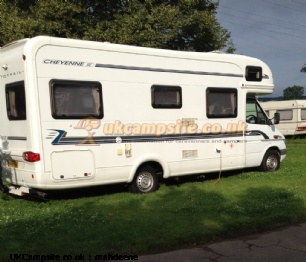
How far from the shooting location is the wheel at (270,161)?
1157cm

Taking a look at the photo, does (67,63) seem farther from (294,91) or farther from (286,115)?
(294,91)

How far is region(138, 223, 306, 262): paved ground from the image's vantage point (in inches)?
205

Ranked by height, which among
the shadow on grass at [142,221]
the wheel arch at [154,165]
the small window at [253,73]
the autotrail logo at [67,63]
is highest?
the autotrail logo at [67,63]

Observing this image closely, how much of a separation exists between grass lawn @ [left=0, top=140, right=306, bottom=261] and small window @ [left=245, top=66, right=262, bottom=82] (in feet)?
9.21

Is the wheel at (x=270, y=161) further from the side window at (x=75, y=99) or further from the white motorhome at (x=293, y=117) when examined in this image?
the white motorhome at (x=293, y=117)

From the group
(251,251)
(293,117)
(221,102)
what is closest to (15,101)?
(221,102)

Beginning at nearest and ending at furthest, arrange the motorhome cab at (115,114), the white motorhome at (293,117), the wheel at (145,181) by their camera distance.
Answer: the motorhome cab at (115,114), the wheel at (145,181), the white motorhome at (293,117)

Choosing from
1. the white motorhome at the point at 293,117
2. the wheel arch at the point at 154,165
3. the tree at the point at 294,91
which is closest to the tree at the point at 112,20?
the wheel arch at the point at 154,165

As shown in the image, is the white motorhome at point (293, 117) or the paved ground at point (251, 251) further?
the white motorhome at point (293, 117)

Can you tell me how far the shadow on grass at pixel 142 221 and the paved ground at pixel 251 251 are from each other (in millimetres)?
269

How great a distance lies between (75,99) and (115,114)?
3.06ft

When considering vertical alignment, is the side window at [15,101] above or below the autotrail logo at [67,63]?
below

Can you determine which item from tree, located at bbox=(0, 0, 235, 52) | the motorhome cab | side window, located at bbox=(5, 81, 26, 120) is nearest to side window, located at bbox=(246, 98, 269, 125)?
the motorhome cab

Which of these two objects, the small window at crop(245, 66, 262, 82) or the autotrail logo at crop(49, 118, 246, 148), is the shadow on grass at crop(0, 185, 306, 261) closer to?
the autotrail logo at crop(49, 118, 246, 148)
